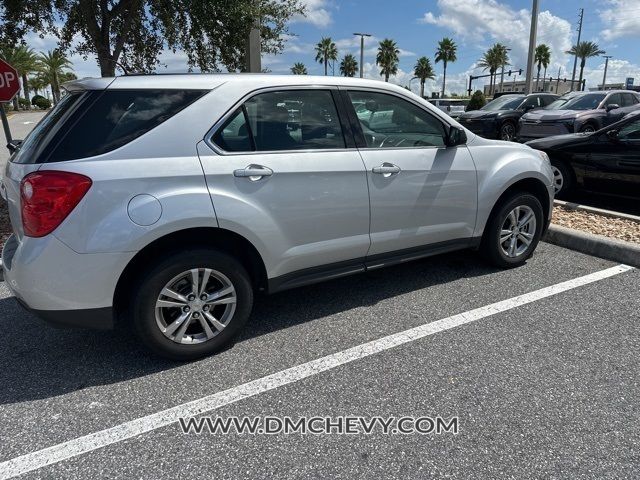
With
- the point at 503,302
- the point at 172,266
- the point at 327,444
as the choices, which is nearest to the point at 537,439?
the point at 327,444

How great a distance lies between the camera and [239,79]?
3.13 meters

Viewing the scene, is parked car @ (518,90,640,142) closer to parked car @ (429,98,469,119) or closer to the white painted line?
the white painted line

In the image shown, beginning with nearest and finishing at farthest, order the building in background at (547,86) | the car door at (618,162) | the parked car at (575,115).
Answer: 1. the car door at (618,162)
2. the parked car at (575,115)
3. the building in background at (547,86)

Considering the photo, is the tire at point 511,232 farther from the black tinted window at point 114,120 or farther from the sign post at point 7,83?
the sign post at point 7,83

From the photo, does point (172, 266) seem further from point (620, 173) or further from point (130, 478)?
point (620, 173)

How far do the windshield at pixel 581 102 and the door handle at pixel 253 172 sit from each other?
492 inches

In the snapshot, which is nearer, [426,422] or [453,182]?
[426,422]

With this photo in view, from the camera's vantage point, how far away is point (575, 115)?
12.1m

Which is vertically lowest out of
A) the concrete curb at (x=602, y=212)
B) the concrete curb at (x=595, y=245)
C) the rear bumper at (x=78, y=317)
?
the concrete curb at (x=595, y=245)

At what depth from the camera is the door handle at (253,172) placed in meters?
2.97

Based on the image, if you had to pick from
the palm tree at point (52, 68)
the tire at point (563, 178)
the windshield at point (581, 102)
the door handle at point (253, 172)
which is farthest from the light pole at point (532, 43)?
the palm tree at point (52, 68)

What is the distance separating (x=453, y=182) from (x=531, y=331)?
51.0 inches

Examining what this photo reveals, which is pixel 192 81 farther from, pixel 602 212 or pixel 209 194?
pixel 602 212

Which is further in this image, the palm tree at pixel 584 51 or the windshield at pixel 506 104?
the palm tree at pixel 584 51
